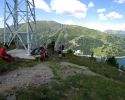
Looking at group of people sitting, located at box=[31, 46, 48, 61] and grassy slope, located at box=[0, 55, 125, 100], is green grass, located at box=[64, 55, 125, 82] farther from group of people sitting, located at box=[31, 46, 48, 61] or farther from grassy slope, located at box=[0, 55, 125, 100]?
grassy slope, located at box=[0, 55, 125, 100]

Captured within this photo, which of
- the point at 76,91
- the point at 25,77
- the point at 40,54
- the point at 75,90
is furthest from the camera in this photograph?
the point at 40,54

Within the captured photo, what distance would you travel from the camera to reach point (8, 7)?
31500 millimetres

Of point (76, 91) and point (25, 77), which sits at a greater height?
point (25, 77)

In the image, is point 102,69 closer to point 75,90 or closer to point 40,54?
point 40,54

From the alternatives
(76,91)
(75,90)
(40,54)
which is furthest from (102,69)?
(76,91)

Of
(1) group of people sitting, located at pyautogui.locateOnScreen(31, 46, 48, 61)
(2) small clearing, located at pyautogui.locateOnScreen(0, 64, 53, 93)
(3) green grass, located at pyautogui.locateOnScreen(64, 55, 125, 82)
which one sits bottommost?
(3) green grass, located at pyautogui.locateOnScreen(64, 55, 125, 82)

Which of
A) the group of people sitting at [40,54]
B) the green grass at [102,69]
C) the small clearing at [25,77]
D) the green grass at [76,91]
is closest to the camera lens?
the green grass at [76,91]

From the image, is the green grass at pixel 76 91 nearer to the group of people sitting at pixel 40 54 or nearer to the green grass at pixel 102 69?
the green grass at pixel 102 69

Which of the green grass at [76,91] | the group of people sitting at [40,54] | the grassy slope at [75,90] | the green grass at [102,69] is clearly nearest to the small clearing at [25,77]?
the grassy slope at [75,90]

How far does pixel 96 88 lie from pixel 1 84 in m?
5.68

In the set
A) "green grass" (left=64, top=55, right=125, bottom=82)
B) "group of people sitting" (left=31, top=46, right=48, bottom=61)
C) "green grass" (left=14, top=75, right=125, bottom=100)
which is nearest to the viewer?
"green grass" (left=14, top=75, right=125, bottom=100)

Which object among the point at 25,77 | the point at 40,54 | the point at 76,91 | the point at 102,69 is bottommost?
the point at 102,69

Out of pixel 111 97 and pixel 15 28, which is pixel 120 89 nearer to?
pixel 111 97

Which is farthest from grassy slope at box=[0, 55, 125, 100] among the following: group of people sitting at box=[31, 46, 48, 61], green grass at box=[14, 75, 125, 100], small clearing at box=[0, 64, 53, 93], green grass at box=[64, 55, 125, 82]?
group of people sitting at box=[31, 46, 48, 61]
